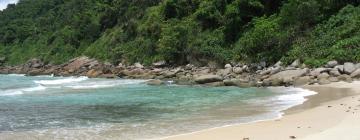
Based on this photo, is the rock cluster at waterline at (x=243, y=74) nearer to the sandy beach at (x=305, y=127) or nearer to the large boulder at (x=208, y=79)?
the large boulder at (x=208, y=79)

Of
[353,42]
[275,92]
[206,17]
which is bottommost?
[275,92]

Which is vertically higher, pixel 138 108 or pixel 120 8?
pixel 120 8

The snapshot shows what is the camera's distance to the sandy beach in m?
11.4

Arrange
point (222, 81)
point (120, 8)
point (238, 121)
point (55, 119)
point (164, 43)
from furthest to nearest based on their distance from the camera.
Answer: point (120, 8) → point (164, 43) → point (222, 81) → point (55, 119) → point (238, 121)

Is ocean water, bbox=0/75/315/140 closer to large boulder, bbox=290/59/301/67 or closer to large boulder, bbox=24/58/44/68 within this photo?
large boulder, bbox=290/59/301/67

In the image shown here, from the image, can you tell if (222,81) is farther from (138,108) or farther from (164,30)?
(164,30)

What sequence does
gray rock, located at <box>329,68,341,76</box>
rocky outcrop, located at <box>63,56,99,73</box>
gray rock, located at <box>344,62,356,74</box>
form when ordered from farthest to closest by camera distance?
rocky outcrop, located at <box>63,56,99,73</box> → gray rock, located at <box>329,68,341,76</box> → gray rock, located at <box>344,62,356,74</box>

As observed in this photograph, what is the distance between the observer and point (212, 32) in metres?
48.4

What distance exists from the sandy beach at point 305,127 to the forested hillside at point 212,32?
14.3 m

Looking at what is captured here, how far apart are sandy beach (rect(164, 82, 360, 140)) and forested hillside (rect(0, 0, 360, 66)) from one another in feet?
46.8

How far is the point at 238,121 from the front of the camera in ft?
50.1

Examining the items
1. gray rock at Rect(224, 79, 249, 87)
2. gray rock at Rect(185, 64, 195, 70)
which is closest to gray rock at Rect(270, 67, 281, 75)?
gray rock at Rect(224, 79, 249, 87)

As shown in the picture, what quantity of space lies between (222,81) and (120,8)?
43388mm

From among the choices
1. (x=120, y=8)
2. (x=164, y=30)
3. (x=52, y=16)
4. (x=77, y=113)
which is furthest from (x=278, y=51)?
(x=52, y=16)
